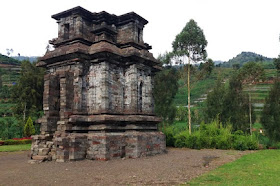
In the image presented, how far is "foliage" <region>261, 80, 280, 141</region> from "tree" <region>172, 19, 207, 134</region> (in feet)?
23.1

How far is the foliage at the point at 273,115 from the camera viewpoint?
2083 centimetres

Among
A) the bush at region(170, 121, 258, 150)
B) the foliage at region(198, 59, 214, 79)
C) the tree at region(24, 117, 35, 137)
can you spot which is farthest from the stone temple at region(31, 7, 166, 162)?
the tree at region(24, 117, 35, 137)

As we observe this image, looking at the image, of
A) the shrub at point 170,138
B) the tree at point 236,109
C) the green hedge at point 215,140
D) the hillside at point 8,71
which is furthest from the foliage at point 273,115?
the hillside at point 8,71

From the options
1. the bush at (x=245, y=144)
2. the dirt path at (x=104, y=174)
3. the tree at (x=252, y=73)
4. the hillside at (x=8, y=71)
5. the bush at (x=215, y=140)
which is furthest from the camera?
the hillside at (x=8, y=71)

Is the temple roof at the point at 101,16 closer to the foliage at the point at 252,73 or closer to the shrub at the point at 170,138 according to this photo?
the shrub at the point at 170,138

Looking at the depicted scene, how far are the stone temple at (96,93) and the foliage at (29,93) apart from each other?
1312 cm

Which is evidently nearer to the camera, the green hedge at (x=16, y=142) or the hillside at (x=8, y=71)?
the green hedge at (x=16, y=142)

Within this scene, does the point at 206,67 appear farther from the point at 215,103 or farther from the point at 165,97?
the point at 165,97

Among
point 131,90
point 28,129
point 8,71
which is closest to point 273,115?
point 131,90

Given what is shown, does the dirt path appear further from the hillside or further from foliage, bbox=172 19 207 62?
the hillside

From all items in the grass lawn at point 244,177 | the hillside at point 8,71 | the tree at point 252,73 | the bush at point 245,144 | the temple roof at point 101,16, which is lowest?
the bush at point 245,144

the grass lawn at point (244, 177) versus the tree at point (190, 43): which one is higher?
the tree at point (190, 43)

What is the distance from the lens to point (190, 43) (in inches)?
937

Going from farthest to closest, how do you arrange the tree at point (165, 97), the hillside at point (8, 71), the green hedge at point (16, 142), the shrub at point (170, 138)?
the hillside at point (8, 71) < the tree at point (165, 97) < the green hedge at point (16, 142) < the shrub at point (170, 138)
